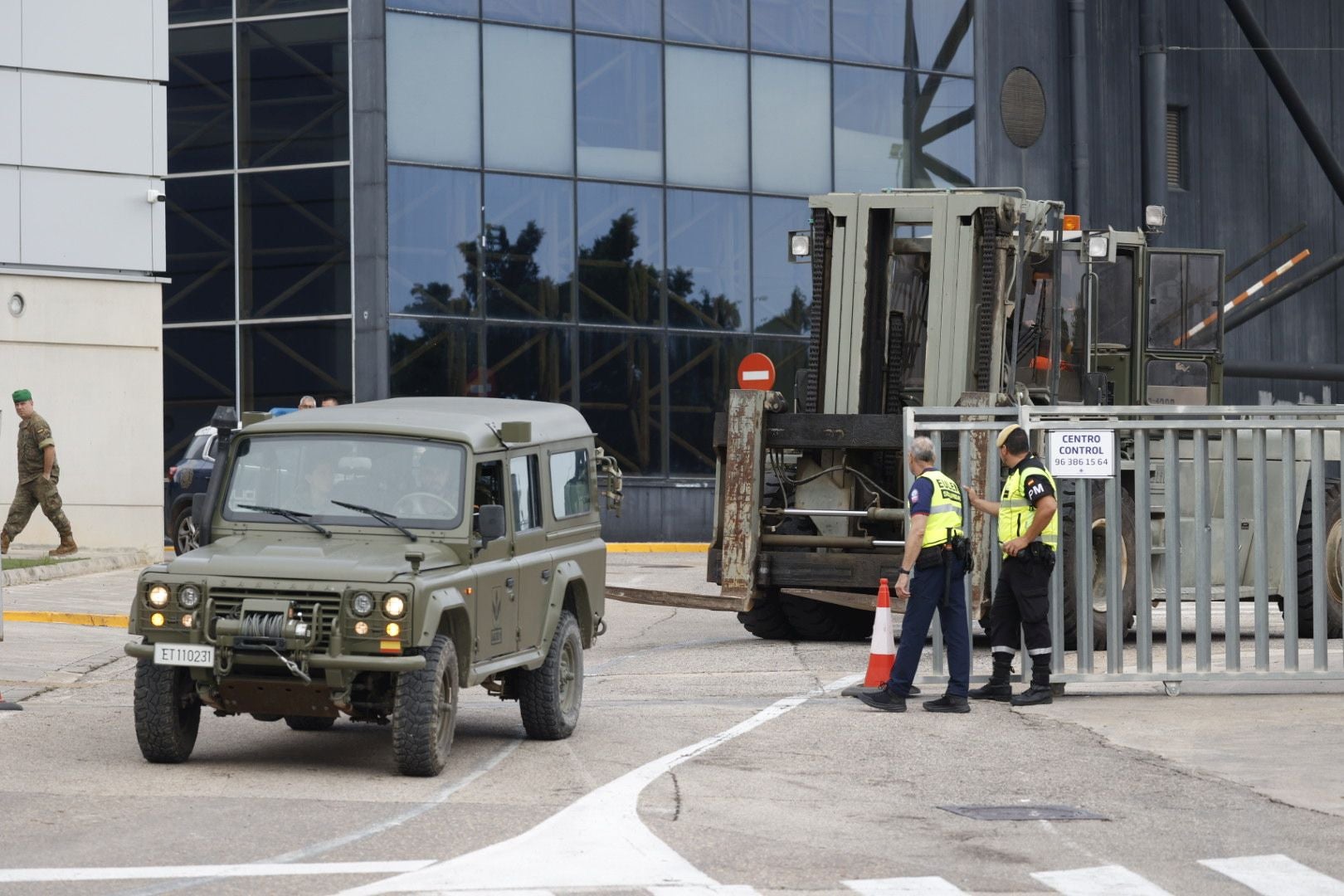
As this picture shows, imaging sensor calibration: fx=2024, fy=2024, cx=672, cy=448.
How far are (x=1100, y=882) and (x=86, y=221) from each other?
763 inches

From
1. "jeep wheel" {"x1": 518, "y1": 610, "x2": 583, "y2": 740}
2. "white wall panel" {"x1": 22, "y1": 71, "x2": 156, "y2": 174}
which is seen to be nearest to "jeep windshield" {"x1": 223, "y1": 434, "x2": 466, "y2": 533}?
"jeep wheel" {"x1": 518, "y1": 610, "x2": 583, "y2": 740}

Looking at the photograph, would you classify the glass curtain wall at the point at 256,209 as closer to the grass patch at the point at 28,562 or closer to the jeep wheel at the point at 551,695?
the grass patch at the point at 28,562

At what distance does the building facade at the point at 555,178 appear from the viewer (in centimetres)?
3050

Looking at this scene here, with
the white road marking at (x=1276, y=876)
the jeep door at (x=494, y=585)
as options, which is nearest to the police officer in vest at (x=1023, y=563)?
the jeep door at (x=494, y=585)

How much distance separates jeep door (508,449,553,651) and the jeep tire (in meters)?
1.21

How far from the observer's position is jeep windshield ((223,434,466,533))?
10789 millimetres

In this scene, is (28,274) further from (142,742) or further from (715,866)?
(715,866)

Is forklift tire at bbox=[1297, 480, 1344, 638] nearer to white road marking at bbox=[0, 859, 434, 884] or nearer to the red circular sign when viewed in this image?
the red circular sign

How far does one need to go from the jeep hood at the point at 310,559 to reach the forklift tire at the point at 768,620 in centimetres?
675

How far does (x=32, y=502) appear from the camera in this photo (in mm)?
21641

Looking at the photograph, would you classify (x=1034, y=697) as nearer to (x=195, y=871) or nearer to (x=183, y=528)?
(x=195, y=871)

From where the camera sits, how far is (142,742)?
1036 centimetres

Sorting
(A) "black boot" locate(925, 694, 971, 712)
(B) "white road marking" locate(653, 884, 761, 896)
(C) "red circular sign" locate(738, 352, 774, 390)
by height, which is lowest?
(A) "black boot" locate(925, 694, 971, 712)

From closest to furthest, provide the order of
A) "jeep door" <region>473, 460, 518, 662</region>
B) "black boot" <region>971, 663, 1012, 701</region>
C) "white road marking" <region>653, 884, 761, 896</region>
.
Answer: "white road marking" <region>653, 884, 761, 896</region> → "jeep door" <region>473, 460, 518, 662</region> → "black boot" <region>971, 663, 1012, 701</region>
